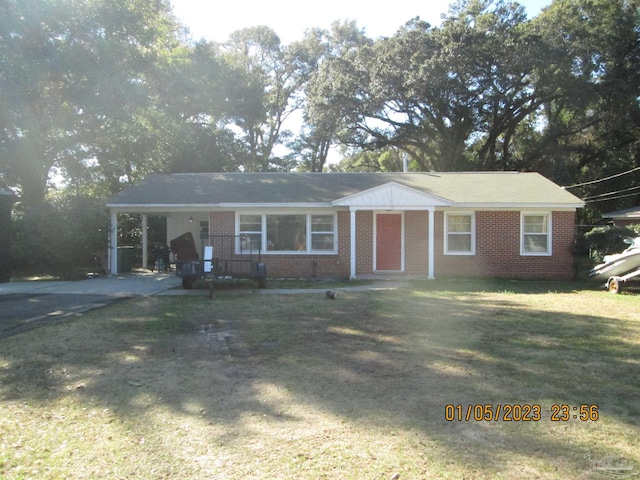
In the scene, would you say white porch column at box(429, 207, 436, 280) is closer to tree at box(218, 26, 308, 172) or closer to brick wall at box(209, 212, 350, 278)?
brick wall at box(209, 212, 350, 278)

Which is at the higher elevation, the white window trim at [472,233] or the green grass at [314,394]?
the white window trim at [472,233]

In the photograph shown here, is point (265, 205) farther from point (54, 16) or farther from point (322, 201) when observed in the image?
point (54, 16)

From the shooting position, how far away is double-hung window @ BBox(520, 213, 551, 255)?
16.7m

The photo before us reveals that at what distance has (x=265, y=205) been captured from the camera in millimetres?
16656

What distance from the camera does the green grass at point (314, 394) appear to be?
3.58 metres

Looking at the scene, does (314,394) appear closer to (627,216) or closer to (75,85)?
(75,85)

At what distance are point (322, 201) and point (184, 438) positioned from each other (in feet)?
43.1

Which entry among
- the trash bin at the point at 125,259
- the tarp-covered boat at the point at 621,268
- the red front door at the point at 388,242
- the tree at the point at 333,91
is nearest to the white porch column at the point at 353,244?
the red front door at the point at 388,242

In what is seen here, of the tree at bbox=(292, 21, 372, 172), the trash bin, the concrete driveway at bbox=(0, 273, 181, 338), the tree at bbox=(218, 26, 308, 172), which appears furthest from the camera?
the tree at bbox=(218, 26, 308, 172)

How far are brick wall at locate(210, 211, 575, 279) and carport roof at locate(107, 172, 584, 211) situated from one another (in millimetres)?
659

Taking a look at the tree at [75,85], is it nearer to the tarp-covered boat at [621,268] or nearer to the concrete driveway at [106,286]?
the concrete driveway at [106,286]

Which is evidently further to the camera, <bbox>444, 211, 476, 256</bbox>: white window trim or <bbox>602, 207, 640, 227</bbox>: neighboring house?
<bbox>602, 207, 640, 227</bbox>: neighboring house

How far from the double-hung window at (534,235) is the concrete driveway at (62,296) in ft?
37.4

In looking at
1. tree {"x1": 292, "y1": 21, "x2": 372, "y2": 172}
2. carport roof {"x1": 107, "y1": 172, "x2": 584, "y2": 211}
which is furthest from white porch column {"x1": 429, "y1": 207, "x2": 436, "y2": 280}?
tree {"x1": 292, "y1": 21, "x2": 372, "y2": 172}
